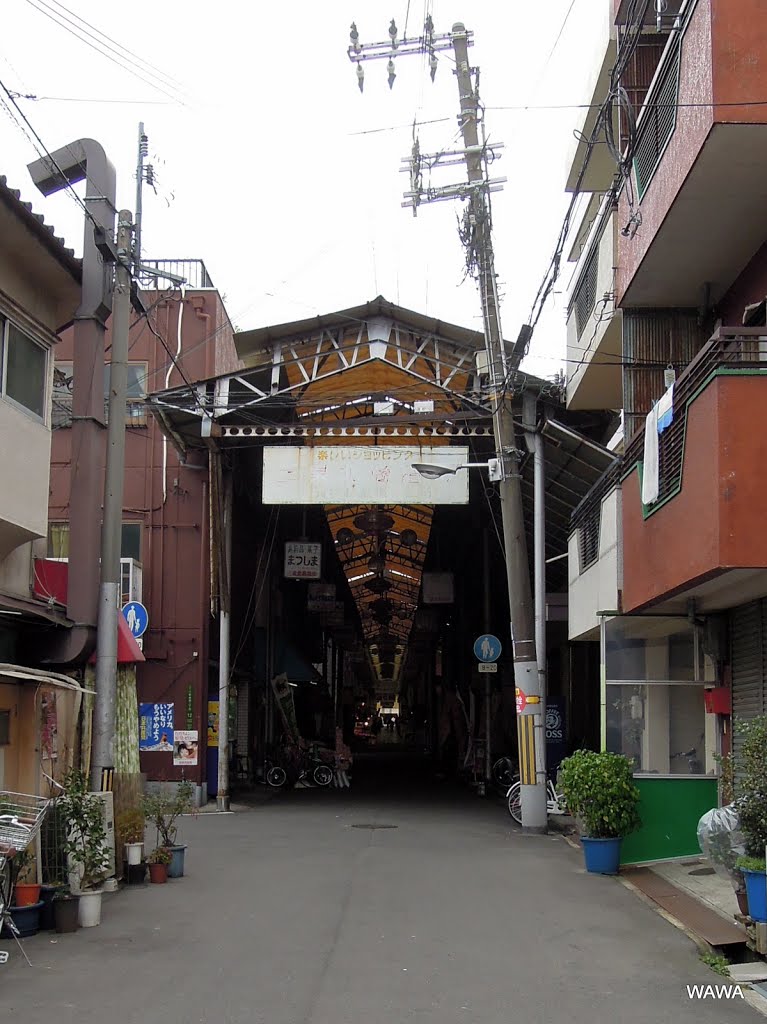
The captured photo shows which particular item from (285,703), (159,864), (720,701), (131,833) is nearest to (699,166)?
(720,701)

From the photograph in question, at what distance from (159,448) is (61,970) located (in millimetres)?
18670

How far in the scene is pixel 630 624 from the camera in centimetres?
1520

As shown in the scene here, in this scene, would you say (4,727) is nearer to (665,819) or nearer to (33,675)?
(33,675)

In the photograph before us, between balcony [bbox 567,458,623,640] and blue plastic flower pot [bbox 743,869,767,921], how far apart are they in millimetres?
5585

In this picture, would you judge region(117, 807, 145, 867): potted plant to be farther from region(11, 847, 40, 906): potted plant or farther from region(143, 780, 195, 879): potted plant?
region(11, 847, 40, 906): potted plant

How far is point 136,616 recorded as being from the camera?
23.8 meters

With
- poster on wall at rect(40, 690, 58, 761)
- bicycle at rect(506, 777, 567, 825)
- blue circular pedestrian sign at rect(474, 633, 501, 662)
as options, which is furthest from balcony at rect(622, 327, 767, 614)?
blue circular pedestrian sign at rect(474, 633, 501, 662)

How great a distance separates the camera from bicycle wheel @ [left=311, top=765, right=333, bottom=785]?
101 ft

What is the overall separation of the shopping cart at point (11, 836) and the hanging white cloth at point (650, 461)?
691 cm

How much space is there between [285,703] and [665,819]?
20.1 m

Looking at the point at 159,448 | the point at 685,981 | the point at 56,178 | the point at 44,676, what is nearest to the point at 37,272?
the point at 56,178

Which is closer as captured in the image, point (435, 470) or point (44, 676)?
point (44, 676)

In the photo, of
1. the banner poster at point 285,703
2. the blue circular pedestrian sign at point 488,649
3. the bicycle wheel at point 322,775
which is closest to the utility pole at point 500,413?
the blue circular pedestrian sign at point 488,649

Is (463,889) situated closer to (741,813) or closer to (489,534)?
(741,813)
